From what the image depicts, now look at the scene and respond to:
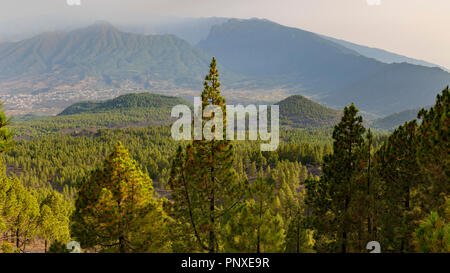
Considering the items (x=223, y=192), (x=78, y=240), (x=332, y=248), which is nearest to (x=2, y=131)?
(x=78, y=240)

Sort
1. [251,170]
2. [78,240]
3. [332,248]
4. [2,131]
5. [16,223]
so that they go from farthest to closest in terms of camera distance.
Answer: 1. [251,170]
2. [16,223]
3. [332,248]
4. [78,240]
5. [2,131]

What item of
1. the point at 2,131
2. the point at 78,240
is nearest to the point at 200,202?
the point at 78,240

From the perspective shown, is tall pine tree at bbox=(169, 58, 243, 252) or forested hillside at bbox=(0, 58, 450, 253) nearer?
forested hillside at bbox=(0, 58, 450, 253)

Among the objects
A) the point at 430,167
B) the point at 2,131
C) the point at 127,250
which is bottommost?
the point at 127,250

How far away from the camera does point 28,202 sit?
33.2 metres

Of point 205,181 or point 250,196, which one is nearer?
point 250,196

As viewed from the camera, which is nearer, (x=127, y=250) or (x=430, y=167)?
(x=430, y=167)

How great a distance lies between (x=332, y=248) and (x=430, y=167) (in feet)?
29.4

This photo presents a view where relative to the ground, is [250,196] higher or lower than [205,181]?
lower

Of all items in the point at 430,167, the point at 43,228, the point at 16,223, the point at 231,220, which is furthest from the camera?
the point at 43,228

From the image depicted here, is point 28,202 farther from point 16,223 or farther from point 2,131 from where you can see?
point 2,131

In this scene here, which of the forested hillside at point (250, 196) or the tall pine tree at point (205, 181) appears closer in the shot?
the forested hillside at point (250, 196)
